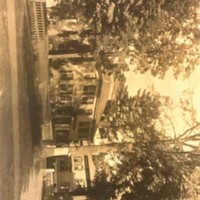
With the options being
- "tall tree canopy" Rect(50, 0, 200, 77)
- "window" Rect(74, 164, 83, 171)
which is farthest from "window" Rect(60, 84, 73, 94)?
"window" Rect(74, 164, 83, 171)

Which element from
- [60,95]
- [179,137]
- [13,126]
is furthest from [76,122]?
[179,137]

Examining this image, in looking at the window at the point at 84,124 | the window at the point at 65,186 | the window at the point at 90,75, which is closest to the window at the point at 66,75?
the window at the point at 90,75

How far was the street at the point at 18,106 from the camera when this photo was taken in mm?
4070

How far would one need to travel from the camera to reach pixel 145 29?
13.3 feet

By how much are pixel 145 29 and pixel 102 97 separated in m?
0.61

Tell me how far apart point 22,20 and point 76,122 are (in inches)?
34.5

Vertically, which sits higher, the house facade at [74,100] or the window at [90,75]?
the window at [90,75]

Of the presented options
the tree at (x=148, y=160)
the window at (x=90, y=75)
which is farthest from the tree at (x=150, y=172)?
the window at (x=90, y=75)

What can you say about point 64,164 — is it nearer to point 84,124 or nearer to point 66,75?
point 84,124

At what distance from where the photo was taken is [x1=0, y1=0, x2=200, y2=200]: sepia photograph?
4.05 meters

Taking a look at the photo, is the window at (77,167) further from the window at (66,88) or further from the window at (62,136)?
the window at (66,88)

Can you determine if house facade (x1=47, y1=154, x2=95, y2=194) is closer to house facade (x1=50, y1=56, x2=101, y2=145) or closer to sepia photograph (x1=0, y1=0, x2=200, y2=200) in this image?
sepia photograph (x1=0, y1=0, x2=200, y2=200)

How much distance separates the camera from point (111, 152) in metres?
4.12

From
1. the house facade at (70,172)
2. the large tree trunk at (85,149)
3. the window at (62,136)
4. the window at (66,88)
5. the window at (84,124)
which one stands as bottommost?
the house facade at (70,172)
